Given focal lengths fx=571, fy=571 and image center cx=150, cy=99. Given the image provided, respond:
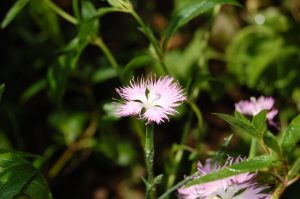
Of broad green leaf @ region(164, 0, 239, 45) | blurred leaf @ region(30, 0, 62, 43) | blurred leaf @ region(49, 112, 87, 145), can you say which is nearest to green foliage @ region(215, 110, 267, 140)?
broad green leaf @ region(164, 0, 239, 45)

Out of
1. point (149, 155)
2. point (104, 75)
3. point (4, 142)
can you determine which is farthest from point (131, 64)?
point (4, 142)

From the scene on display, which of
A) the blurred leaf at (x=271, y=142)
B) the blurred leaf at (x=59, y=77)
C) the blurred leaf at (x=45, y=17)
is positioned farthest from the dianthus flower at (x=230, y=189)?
the blurred leaf at (x=45, y=17)

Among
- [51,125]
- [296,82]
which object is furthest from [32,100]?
[296,82]

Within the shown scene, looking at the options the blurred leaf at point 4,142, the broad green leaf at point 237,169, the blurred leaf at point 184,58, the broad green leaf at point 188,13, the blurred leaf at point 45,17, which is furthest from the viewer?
the blurred leaf at point 184,58

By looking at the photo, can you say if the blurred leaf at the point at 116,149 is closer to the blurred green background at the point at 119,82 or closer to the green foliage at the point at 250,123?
the blurred green background at the point at 119,82

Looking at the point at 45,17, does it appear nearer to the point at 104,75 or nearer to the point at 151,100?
the point at 104,75

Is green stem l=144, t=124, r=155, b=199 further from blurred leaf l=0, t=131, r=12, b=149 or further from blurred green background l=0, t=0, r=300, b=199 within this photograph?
blurred leaf l=0, t=131, r=12, b=149
